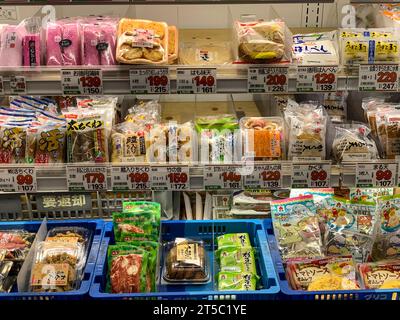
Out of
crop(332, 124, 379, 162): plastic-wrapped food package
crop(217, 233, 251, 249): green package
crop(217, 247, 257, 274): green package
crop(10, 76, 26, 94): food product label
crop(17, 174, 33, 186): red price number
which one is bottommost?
crop(217, 247, 257, 274): green package

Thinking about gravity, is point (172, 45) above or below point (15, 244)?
above

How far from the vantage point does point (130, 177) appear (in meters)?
1.87

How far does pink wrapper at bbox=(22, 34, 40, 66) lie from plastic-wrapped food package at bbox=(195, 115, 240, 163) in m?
0.65

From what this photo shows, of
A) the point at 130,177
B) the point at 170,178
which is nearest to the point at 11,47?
the point at 130,177

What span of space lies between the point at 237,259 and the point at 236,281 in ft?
0.50

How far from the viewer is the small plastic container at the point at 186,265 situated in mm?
2189

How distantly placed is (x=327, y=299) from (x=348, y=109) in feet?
3.12

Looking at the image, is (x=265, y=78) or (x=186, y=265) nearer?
(x=265, y=78)

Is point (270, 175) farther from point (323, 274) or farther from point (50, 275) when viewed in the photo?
point (50, 275)

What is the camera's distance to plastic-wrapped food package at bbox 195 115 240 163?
1.96m

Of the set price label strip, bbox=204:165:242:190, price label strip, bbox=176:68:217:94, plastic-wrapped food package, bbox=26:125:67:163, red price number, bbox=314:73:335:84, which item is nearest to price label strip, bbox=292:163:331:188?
price label strip, bbox=204:165:242:190

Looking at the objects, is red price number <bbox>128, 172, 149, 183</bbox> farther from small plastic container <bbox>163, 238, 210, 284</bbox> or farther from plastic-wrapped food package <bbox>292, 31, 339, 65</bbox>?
plastic-wrapped food package <bbox>292, 31, 339, 65</bbox>

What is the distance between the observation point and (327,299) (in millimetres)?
1970
